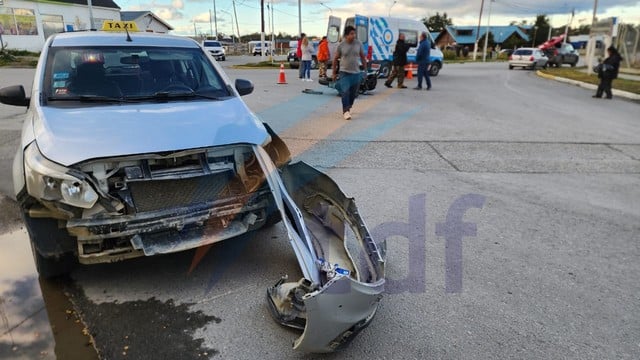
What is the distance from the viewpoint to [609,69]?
1462cm

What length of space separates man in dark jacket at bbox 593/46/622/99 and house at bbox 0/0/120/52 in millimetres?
34477

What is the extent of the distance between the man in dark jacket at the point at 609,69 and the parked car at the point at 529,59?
1937cm

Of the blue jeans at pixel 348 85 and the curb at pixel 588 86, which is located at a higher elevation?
the blue jeans at pixel 348 85

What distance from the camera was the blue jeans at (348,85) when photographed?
382 inches

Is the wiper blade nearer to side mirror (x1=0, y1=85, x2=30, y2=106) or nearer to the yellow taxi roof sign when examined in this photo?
side mirror (x1=0, y1=85, x2=30, y2=106)

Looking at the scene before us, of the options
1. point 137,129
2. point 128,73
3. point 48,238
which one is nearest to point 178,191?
point 137,129

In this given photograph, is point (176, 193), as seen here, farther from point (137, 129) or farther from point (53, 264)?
point (53, 264)

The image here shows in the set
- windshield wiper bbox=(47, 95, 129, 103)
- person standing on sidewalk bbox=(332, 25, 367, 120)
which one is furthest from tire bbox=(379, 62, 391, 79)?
windshield wiper bbox=(47, 95, 129, 103)

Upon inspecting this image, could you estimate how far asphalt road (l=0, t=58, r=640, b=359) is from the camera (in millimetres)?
2877

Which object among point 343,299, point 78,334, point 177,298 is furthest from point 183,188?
point 343,299

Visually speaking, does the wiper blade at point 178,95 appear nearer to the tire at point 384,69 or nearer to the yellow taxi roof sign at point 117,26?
the yellow taxi roof sign at point 117,26

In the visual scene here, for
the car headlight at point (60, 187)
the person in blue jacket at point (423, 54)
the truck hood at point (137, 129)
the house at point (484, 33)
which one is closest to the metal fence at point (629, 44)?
the person in blue jacket at point (423, 54)

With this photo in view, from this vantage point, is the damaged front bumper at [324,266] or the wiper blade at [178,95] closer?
the damaged front bumper at [324,266]

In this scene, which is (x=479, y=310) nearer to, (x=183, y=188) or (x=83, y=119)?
(x=183, y=188)
